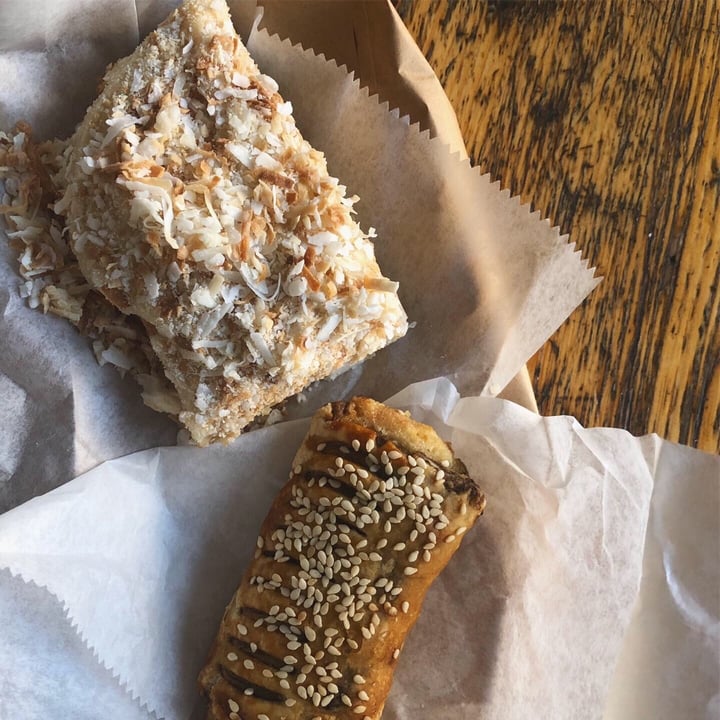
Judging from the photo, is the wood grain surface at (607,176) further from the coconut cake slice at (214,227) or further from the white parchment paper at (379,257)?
the coconut cake slice at (214,227)

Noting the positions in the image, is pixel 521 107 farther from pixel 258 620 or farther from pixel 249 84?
pixel 258 620

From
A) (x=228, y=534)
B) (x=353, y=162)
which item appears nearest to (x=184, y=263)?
(x=353, y=162)

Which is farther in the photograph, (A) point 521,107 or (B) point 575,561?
(A) point 521,107

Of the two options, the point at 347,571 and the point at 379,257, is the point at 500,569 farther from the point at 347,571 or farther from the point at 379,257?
the point at 379,257

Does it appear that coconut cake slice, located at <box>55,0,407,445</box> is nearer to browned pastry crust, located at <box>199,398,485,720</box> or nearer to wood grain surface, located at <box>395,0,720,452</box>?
browned pastry crust, located at <box>199,398,485,720</box>

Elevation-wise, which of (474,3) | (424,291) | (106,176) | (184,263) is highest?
(474,3)

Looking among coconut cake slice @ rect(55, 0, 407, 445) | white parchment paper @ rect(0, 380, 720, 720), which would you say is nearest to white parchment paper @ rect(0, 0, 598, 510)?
white parchment paper @ rect(0, 380, 720, 720)

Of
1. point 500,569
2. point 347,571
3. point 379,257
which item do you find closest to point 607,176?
point 379,257
